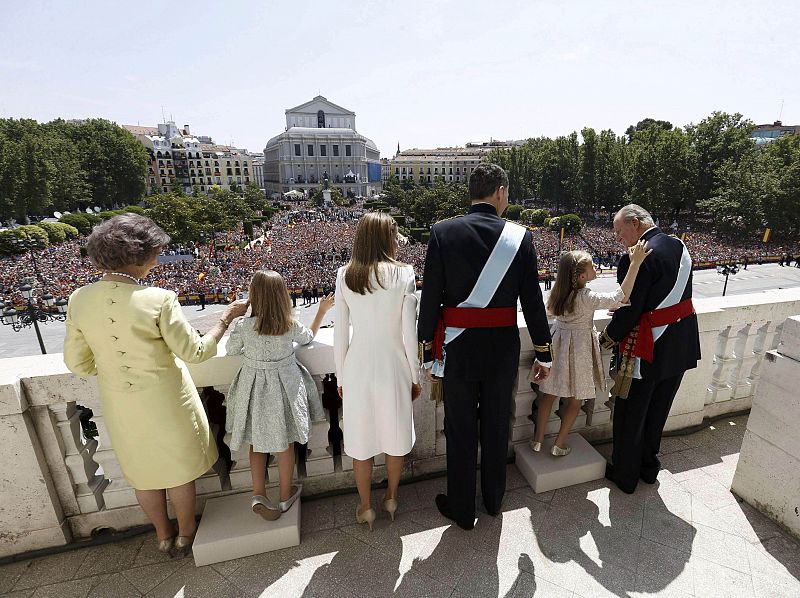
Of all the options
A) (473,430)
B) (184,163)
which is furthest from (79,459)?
(184,163)

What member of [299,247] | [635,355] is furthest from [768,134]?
[635,355]

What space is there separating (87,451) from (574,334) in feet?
9.02

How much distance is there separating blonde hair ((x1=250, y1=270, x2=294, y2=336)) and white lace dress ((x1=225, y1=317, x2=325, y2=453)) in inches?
2.3

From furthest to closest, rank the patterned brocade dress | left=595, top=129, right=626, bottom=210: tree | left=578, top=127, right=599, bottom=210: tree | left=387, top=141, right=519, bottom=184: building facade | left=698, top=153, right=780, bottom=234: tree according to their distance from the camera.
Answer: left=387, top=141, right=519, bottom=184: building facade → left=578, top=127, right=599, bottom=210: tree → left=595, top=129, right=626, bottom=210: tree → left=698, top=153, right=780, bottom=234: tree → the patterned brocade dress

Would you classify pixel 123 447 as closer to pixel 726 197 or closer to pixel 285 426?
pixel 285 426

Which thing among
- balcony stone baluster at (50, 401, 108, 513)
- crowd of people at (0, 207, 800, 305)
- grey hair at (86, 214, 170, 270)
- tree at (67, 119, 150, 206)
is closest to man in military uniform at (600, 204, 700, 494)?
grey hair at (86, 214, 170, 270)

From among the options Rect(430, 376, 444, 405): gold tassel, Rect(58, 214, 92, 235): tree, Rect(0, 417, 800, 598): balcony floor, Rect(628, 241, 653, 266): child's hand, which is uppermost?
Rect(628, 241, 653, 266): child's hand

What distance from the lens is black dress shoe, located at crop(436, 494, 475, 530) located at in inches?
93.0

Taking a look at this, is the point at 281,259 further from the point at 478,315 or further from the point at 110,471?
the point at 478,315

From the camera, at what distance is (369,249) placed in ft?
6.61

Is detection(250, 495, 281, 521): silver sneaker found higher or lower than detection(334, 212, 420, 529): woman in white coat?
lower

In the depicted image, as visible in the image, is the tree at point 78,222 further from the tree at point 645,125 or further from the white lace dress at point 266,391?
the tree at point 645,125

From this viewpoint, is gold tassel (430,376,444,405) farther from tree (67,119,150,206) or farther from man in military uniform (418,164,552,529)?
tree (67,119,150,206)

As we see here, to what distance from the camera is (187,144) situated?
3280 inches
